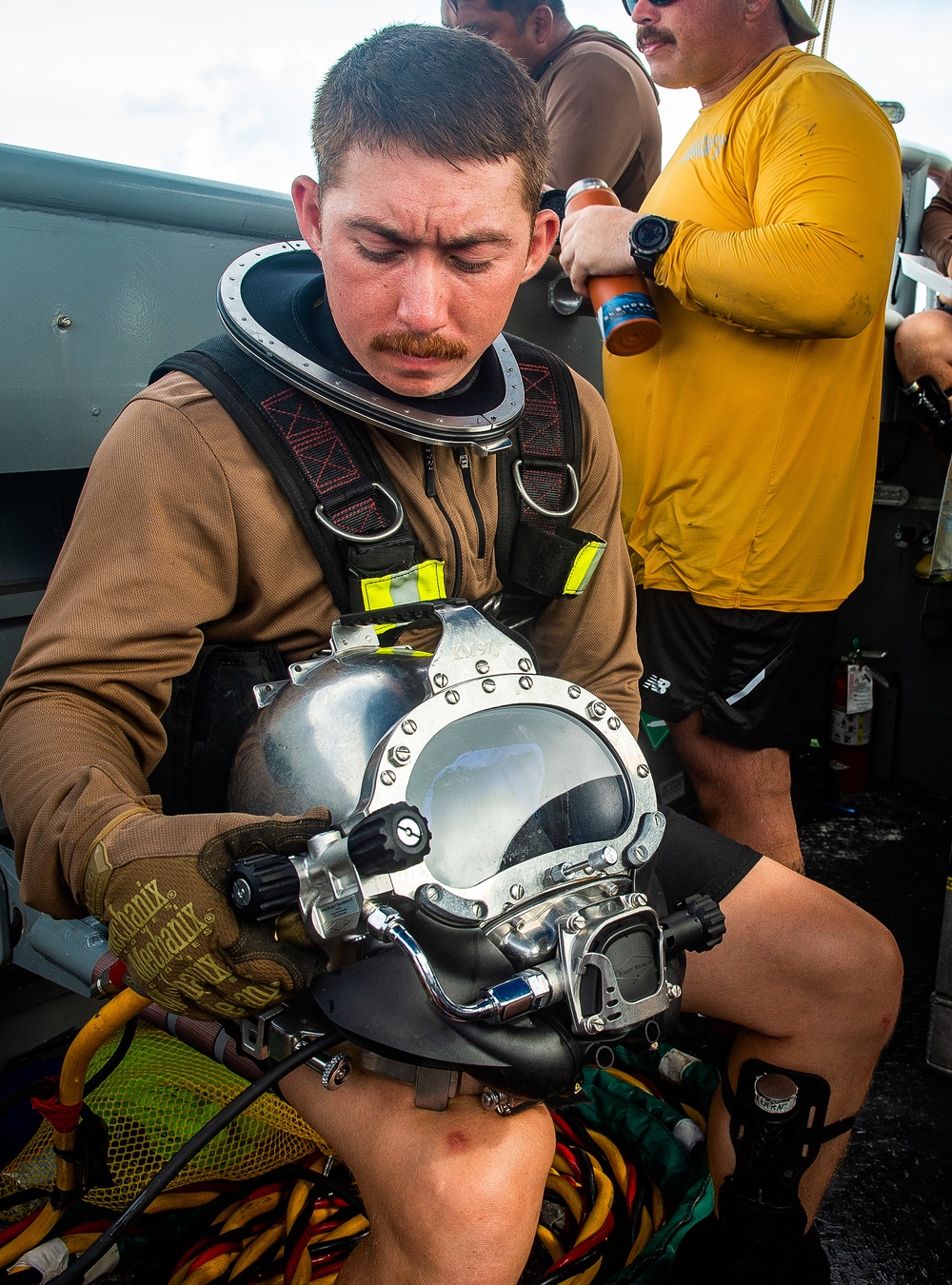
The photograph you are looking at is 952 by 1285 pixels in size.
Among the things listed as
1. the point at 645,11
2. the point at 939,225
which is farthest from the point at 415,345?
the point at 939,225

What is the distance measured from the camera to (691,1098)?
1.67m

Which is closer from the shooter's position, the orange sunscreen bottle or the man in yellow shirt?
the man in yellow shirt

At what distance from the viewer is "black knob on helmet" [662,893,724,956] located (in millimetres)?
893

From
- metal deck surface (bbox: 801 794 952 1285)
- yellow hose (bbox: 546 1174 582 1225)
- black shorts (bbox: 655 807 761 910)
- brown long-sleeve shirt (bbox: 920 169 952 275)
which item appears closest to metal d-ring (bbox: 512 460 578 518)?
black shorts (bbox: 655 807 761 910)

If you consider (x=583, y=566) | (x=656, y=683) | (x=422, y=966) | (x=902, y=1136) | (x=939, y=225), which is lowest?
(x=902, y=1136)

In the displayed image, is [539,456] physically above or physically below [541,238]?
below

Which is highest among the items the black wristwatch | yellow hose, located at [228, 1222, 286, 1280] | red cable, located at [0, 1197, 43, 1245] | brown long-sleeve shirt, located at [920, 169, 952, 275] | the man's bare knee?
brown long-sleeve shirt, located at [920, 169, 952, 275]

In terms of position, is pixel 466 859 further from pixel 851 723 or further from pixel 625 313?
pixel 851 723

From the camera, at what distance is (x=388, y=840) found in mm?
758

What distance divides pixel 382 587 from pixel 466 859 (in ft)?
1.25

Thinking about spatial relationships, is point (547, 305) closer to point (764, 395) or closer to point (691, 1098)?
point (764, 395)

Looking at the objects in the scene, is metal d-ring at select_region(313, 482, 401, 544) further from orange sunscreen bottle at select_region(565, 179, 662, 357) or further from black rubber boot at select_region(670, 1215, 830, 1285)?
black rubber boot at select_region(670, 1215, 830, 1285)

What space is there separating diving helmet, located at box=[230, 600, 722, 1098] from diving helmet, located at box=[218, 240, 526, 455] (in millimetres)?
246

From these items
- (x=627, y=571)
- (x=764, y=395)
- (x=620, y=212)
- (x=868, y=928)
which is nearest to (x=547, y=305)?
(x=620, y=212)
